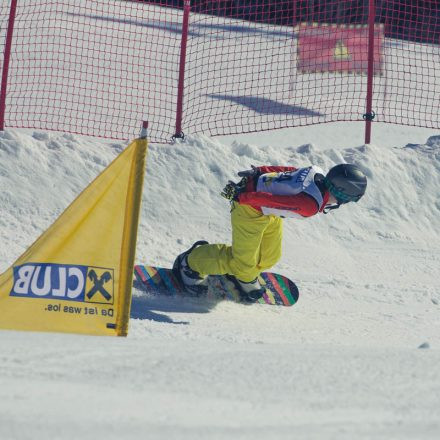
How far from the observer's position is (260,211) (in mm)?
7312

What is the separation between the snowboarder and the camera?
699 cm

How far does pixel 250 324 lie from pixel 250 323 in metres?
0.03

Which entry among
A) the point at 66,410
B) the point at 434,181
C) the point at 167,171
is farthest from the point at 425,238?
the point at 66,410

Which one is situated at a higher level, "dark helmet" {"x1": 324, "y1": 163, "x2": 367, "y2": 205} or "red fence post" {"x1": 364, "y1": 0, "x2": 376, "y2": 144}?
"red fence post" {"x1": 364, "y1": 0, "x2": 376, "y2": 144}

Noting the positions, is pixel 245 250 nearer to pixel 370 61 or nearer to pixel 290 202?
pixel 290 202

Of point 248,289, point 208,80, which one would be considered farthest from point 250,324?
point 208,80

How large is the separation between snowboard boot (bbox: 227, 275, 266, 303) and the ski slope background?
0.09 meters

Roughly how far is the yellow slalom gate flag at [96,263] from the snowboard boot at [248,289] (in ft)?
6.34

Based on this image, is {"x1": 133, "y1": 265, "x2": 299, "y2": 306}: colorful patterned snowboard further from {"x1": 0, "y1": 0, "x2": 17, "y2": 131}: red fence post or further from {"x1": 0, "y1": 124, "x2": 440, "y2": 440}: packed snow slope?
{"x1": 0, "y1": 0, "x2": 17, "y2": 131}: red fence post

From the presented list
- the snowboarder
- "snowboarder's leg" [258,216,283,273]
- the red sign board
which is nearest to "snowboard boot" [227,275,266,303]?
the snowboarder

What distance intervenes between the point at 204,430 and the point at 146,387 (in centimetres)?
56

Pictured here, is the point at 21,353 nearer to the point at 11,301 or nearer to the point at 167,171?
the point at 11,301

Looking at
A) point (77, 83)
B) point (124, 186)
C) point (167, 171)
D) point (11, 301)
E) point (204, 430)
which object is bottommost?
point (204, 430)

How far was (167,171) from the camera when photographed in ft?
32.4
